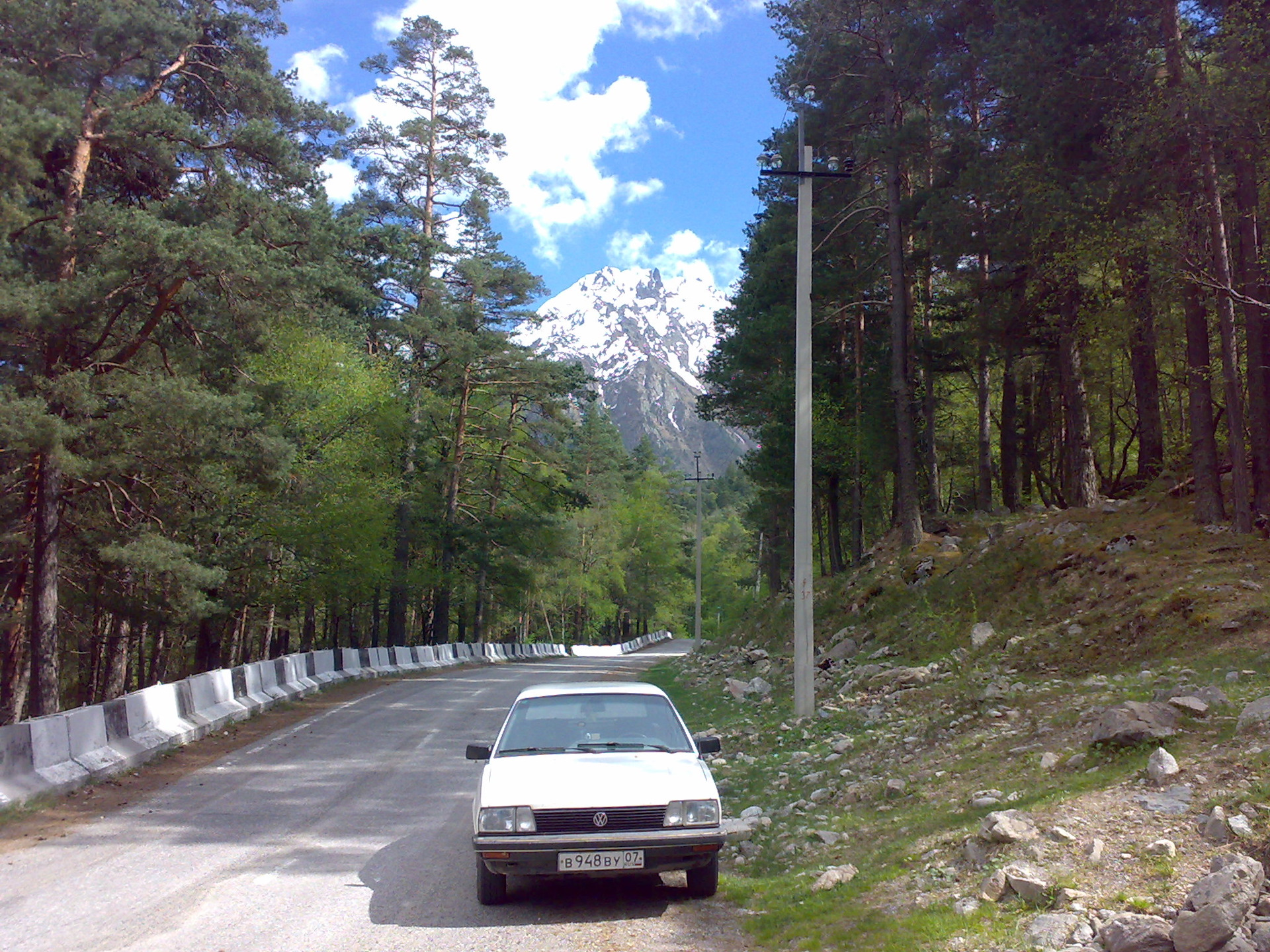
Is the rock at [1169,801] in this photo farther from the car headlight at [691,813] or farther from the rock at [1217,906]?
the car headlight at [691,813]

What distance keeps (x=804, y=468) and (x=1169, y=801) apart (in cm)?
773

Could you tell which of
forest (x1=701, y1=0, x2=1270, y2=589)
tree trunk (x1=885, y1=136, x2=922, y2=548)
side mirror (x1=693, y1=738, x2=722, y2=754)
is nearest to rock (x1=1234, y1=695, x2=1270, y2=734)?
side mirror (x1=693, y1=738, x2=722, y2=754)

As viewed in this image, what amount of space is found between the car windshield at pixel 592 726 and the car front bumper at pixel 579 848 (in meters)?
1.04

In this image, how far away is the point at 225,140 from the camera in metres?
17.2

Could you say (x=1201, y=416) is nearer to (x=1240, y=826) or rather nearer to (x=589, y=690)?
(x=1240, y=826)

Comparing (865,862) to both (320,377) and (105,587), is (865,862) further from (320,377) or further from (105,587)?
(320,377)

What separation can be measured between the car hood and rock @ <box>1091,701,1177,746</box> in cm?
312

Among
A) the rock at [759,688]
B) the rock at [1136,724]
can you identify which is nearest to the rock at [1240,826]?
the rock at [1136,724]

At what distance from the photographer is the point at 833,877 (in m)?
6.47

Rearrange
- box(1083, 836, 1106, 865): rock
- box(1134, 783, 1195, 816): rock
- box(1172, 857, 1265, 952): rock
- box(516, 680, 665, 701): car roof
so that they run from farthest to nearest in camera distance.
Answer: box(516, 680, 665, 701): car roof < box(1134, 783, 1195, 816): rock < box(1083, 836, 1106, 865): rock < box(1172, 857, 1265, 952): rock

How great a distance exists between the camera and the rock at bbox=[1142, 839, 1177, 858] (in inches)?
211

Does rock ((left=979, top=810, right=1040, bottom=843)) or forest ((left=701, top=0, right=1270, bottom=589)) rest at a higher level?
forest ((left=701, top=0, right=1270, bottom=589))

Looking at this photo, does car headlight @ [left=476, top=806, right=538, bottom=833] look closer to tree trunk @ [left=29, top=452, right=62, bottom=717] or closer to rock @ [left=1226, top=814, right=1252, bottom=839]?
rock @ [left=1226, top=814, right=1252, bottom=839]

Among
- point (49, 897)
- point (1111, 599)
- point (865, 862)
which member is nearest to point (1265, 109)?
point (1111, 599)
